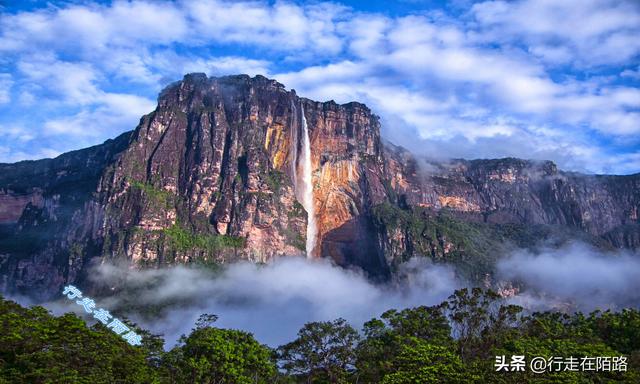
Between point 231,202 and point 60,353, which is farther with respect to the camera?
point 231,202

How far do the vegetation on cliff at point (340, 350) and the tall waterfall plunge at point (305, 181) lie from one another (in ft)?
370

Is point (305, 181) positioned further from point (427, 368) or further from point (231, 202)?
point (427, 368)

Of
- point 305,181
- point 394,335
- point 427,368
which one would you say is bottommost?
point 427,368

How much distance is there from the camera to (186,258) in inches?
6191

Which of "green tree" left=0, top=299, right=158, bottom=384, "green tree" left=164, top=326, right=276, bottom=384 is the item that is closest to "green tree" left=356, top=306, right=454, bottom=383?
"green tree" left=164, top=326, right=276, bottom=384

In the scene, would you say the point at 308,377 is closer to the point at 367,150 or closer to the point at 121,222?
the point at 121,222

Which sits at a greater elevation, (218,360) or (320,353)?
(320,353)

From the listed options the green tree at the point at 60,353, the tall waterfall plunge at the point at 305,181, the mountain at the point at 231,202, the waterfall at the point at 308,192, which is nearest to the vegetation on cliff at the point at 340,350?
the green tree at the point at 60,353

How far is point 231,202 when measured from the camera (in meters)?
168

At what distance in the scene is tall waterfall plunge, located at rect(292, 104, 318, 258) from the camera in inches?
7382

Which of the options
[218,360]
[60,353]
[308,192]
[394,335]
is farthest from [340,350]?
[308,192]

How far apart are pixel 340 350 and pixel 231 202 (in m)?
108

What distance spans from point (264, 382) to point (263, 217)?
110m

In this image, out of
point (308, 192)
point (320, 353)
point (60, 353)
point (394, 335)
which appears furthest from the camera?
point (308, 192)
